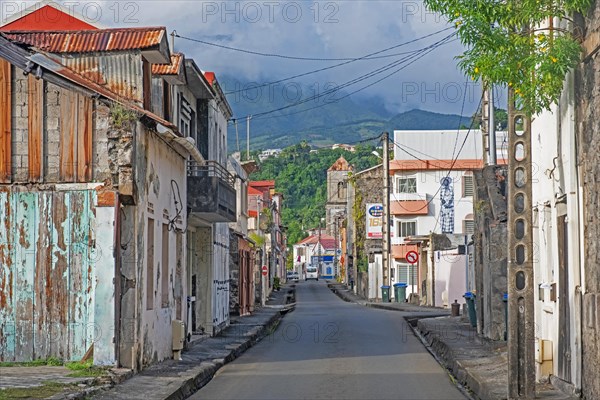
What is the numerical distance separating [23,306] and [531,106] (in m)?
9.01

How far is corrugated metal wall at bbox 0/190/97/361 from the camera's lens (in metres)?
17.3

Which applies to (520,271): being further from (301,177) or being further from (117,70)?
(301,177)

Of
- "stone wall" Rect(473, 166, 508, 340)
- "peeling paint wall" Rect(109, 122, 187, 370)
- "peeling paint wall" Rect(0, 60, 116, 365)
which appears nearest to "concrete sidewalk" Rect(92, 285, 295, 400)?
"peeling paint wall" Rect(109, 122, 187, 370)

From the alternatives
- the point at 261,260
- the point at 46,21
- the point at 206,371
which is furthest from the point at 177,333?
the point at 261,260

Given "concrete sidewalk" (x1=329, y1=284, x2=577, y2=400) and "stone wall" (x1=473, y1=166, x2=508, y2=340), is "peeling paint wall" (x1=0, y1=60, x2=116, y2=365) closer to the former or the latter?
"concrete sidewalk" (x1=329, y1=284, x2=577, y2=400)

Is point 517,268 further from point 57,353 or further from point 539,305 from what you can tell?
point 57,353

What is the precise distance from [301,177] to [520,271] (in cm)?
16067

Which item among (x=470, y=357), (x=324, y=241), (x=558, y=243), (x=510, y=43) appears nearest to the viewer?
(x=510, y=43)

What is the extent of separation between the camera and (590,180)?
12.7 meters

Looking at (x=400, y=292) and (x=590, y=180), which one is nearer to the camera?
(x=590, y=180)

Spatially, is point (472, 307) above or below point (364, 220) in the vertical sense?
below

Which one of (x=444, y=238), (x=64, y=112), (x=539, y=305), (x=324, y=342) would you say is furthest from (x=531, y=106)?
(x=444, y=238)

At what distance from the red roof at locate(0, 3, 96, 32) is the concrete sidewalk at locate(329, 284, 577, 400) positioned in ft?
37.2

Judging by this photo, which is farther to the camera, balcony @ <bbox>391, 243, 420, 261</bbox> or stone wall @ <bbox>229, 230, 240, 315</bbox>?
balcony @ <bbox>391, 243, 420, 261</bbox>
